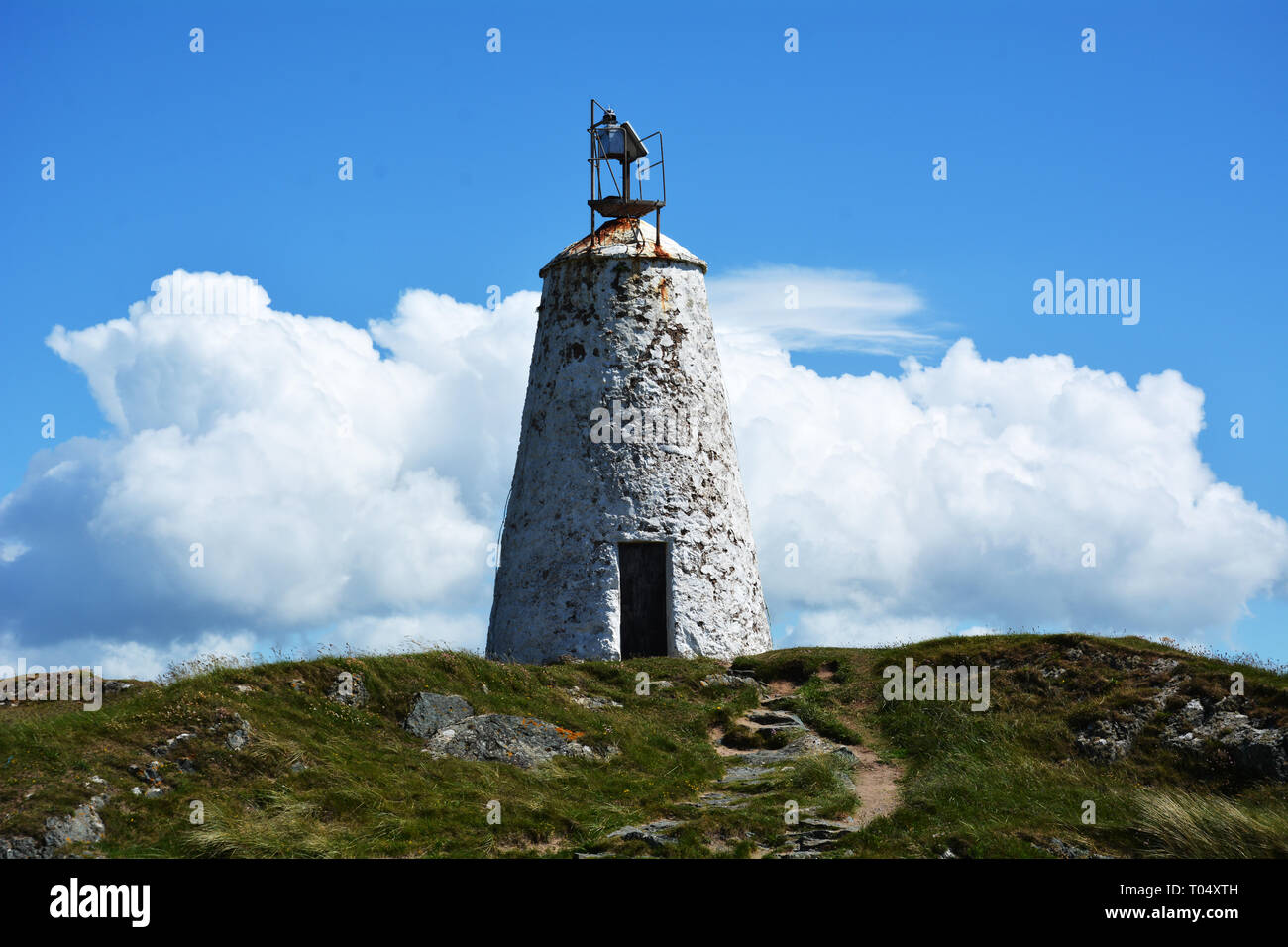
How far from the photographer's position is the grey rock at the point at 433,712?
1853 centimetres

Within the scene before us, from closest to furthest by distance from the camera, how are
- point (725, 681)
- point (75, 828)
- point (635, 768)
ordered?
point (75, 828) → point (635, 768) → point (725, 681)

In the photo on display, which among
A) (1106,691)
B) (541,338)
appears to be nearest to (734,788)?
(1106,691)

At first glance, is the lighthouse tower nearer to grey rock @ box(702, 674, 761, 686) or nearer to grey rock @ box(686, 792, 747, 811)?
grey rock @ box(702, 674, 761, 686)

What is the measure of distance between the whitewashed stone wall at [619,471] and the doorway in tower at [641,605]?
1.45ft

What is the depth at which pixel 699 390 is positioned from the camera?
89.6 feet

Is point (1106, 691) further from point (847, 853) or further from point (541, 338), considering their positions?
point (541, 338)

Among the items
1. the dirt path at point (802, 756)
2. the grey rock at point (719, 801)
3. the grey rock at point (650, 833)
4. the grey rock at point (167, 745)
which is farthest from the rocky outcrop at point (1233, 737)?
the grey rock at point (167, 745)

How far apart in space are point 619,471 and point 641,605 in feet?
10.3

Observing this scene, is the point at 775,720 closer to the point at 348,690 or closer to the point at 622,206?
the point at 348,690

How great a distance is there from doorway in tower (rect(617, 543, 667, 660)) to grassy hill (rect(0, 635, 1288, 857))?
218 centimetres

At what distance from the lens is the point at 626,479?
25.9m

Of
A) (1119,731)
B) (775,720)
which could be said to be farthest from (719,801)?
(1119,731)
